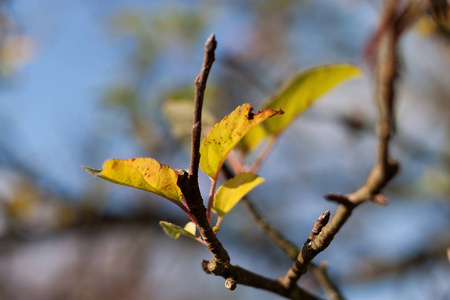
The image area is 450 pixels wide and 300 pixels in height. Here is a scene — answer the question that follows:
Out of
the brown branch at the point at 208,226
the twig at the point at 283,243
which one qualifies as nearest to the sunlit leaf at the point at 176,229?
the brown branch at the point at 208,226

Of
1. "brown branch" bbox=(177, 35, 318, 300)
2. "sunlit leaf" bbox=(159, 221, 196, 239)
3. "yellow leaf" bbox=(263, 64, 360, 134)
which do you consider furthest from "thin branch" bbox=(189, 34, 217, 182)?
"yellow leaf" bbox=(263, 64, 360, 134)

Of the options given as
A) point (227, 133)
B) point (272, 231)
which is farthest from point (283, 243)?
point (227, 133)

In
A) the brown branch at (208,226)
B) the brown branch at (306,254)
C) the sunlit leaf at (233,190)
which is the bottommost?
the brown branch at (306,254)

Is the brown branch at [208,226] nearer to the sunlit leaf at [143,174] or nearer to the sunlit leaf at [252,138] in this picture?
the sunlit leaf at [143,174]

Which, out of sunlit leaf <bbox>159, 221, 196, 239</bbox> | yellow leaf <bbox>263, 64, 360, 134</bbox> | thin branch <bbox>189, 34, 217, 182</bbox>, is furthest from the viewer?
yellow leaf <bbox>263, 64, 360, 134</bbox>

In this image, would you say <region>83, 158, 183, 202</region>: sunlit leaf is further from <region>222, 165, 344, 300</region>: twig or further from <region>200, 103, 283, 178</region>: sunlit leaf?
<region>222, 165, 344, 300</region>: twig

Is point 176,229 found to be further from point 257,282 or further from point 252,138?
point 252,138
